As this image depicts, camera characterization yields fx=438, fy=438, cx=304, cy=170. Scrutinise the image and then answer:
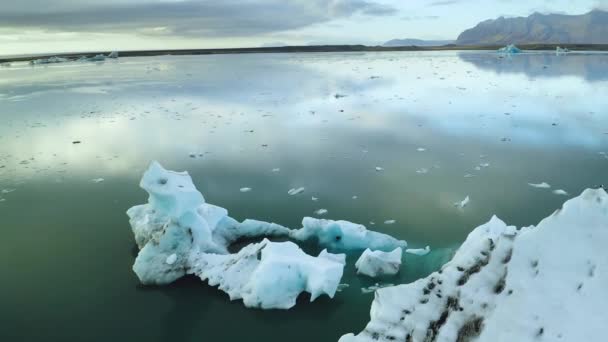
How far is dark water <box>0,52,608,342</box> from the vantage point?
5273 mm

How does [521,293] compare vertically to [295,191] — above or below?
above

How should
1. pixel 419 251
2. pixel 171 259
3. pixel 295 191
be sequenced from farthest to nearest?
1. pixel 295 191
2. pixel 419 251
3. pixel 171 259

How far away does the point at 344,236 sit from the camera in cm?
652

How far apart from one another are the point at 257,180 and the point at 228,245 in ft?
8.91

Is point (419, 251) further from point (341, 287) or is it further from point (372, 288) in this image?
point (341, 287)

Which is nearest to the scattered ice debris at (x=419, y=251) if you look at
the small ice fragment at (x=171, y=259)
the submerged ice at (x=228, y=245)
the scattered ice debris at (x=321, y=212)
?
the submerged ice at (x=228, y=245)

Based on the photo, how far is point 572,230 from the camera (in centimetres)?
280

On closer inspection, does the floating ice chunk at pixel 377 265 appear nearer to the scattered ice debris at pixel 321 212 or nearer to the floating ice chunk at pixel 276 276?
the floating ice chunk at pixel 276 276

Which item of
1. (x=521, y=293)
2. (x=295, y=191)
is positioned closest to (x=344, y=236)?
(x=295, y=191)

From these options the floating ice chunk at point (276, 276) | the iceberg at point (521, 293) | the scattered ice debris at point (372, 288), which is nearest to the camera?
the iceberg at point (521, 293)

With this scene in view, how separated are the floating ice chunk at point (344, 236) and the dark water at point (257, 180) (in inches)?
17.6

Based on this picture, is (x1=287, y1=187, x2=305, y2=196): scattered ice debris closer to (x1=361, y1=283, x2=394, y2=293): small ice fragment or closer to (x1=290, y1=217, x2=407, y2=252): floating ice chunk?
(x1=290, y1=217, x2=407, y2=252): floating ice chunk

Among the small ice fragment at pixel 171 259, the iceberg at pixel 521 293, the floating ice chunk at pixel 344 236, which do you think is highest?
the iceberg at pixel 521 293

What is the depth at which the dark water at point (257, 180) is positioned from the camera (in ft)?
17.3
